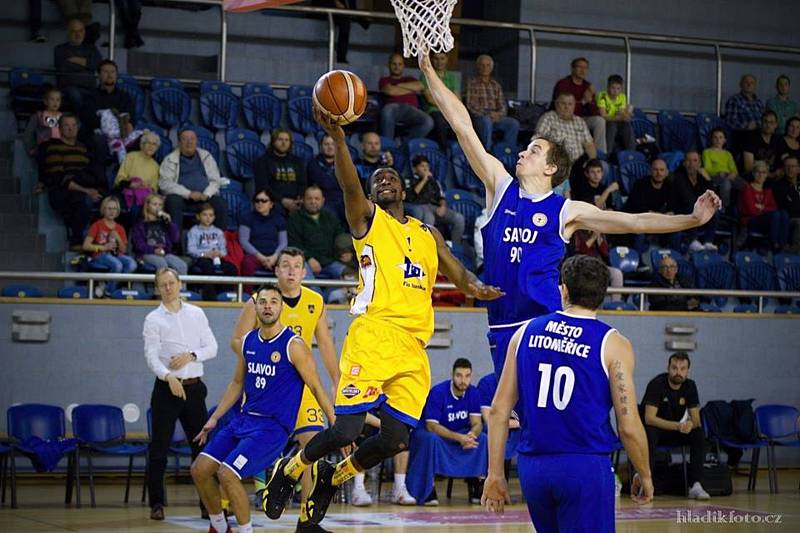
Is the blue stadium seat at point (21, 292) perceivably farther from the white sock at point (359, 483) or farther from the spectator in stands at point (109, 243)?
the white sock at point (359, 483)

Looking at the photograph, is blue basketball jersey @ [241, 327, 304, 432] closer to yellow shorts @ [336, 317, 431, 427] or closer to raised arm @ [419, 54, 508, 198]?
yellow shorts @ [336, 317, 431, 427]

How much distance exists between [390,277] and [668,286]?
319 inches

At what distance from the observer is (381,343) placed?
7094 mm

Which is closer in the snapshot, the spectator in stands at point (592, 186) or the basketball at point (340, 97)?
the basketball at point (340, 97)

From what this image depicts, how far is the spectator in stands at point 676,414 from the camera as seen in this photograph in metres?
12.5

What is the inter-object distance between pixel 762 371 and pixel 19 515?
30.6 ft

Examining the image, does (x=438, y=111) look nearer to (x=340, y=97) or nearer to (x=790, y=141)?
(x=790, y=141)

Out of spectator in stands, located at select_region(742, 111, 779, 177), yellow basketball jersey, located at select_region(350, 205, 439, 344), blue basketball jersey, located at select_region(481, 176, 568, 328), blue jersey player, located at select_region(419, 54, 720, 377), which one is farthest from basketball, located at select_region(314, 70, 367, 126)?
spectator in stands, located at select_region(742, 111, 779, 177)

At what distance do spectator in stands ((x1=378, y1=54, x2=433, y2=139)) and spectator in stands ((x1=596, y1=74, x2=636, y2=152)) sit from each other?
2676 millimetres

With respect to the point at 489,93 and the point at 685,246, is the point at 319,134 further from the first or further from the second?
the point at 685,246

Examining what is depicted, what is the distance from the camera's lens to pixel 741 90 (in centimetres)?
1780

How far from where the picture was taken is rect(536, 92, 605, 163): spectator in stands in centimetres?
1559

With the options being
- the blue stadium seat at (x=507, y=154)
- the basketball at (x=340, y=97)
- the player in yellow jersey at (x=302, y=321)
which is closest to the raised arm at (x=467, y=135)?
the basketball at (x=340, y=97)

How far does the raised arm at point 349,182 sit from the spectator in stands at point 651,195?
29.1ft
